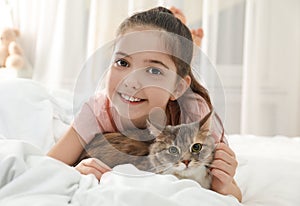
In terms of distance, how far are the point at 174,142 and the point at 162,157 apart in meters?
0.03

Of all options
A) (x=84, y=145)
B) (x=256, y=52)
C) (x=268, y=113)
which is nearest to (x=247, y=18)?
(x=256, y=52)

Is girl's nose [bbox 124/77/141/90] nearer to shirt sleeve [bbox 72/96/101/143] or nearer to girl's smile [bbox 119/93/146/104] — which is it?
girl's smile [bbox 119/93/146/104]

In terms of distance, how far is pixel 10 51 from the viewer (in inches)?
97.3

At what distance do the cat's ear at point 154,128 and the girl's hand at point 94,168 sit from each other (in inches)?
4.4

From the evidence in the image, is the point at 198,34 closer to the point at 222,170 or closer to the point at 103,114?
the point at 103,114

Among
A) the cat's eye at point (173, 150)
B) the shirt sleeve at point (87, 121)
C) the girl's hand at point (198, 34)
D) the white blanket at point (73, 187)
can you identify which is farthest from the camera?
the girl's hand at point (198, 34)

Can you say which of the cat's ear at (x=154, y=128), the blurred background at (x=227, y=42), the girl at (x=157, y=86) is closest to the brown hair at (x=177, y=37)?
the girl at (x=157, y=86)

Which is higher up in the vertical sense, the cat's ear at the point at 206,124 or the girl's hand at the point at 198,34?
the cat's ear at the point at 206,124

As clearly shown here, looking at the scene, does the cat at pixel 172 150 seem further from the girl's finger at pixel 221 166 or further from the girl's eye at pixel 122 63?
the girl's eye at pixel 122 63

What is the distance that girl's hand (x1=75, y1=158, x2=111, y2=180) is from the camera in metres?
0.83

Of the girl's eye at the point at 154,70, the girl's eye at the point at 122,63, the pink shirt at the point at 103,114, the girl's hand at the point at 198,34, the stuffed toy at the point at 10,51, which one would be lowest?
the stuffed toy at the point at 10,51

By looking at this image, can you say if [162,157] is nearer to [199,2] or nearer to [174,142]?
[174,142]

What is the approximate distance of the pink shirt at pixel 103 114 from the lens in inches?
32.8

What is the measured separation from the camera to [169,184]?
27.1 inches
